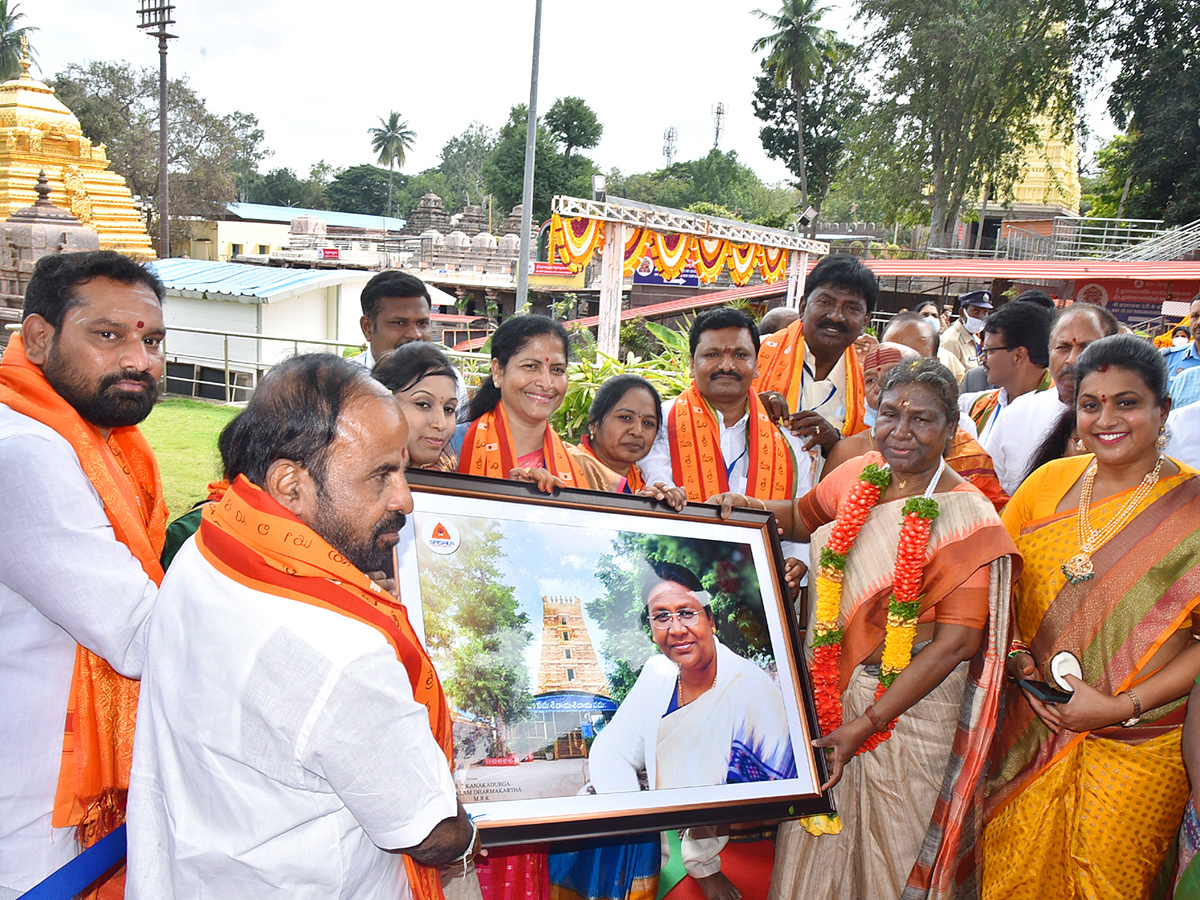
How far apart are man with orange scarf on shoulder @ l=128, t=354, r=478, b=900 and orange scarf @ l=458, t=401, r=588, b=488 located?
144 cm

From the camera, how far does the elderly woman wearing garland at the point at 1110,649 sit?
8.13 ft

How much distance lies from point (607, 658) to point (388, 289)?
251cm

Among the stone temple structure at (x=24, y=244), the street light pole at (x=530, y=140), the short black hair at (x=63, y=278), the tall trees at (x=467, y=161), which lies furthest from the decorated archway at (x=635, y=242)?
the tall trees at (x=467, y=161)

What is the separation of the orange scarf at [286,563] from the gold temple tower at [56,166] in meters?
19.0

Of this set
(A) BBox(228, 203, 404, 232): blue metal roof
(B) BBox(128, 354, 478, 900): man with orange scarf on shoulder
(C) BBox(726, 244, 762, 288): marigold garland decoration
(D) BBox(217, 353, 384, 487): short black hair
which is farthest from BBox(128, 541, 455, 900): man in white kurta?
(A) BBox(228, 203, 404, 232): blue metal roof

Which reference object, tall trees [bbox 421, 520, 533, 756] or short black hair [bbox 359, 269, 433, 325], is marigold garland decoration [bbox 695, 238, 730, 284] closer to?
short black hair [bbox 359, 269, 433, 325]

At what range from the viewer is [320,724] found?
4.06ft

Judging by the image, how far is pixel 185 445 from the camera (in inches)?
401

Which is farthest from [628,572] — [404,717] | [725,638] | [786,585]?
[404,717]

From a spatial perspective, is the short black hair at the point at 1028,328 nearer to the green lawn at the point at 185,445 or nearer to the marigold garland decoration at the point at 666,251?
the green lawn at the point at 185,445

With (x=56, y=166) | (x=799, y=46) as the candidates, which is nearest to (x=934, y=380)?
(x=56, y=166)

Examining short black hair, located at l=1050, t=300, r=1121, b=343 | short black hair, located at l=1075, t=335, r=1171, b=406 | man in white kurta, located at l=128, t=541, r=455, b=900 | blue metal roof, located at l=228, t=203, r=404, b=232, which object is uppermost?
blue metal roof, located at l=228, t=203, r=404, b=232

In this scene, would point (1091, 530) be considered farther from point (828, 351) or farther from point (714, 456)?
point (828, 351)

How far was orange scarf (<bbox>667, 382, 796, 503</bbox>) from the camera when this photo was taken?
3.31 meters
